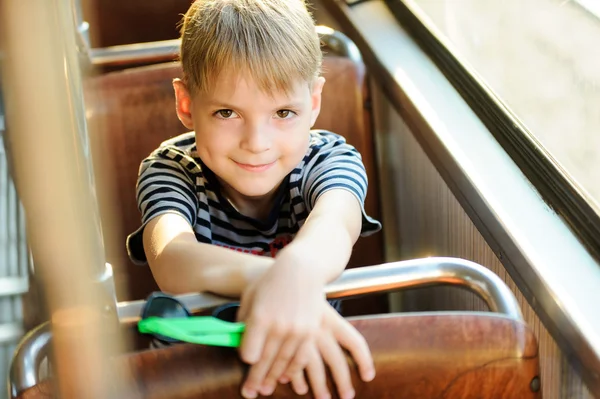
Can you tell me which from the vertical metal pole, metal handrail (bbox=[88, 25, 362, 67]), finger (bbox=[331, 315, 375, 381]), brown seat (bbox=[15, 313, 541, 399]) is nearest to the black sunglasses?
brown seat (bbox=[15, 313, 541, 399])

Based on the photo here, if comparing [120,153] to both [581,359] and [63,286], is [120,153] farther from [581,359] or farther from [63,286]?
[63,286]

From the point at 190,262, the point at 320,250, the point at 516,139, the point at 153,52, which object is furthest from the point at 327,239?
the point at 153,52

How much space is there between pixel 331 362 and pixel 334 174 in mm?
471

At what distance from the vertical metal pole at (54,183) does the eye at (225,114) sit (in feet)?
2.33

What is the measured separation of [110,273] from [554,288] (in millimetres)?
572

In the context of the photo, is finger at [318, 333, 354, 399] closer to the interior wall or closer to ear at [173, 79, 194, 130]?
the interior wall

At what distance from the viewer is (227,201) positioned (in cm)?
118

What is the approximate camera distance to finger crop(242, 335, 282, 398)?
676mm

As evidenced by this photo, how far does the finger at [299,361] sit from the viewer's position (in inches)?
27.1

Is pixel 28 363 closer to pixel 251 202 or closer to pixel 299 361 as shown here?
pixel 299 361

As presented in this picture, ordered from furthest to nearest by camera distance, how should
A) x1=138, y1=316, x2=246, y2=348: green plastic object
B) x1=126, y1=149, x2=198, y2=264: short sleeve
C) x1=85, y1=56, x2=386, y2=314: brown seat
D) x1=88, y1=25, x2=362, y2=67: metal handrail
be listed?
x1=88, y1=25, x2=362, y2=67: metal handrail → x1=85, y1=56, x2=386, y2=314: brown seat → x1=126, y1=149, x2=198, y2=264: short sleeve → x1=138, y1=316, x2=246, y2=348: green plastic object

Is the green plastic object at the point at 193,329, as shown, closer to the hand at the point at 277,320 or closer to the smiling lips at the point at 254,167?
the hand at the point at 277,320

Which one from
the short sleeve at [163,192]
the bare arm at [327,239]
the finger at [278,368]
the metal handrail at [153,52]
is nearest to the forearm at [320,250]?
the bare arm at [327,239]

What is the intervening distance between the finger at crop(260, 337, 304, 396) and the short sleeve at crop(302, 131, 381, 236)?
0.43 m
